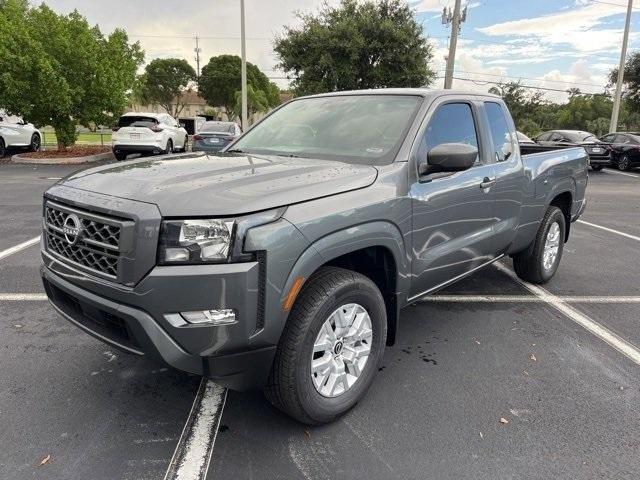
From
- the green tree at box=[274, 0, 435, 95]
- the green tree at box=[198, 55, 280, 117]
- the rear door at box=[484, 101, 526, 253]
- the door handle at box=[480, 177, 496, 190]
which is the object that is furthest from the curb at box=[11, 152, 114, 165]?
the green tree at box=[198, 55, 280, 117]

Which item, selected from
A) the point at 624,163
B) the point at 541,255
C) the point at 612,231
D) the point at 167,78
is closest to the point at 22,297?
the point at 541,255

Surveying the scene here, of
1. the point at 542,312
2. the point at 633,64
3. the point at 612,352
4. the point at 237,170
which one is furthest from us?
the point at 633,64

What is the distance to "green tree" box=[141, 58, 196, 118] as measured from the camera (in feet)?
244

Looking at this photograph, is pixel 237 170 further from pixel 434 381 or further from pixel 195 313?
pixel 434 381

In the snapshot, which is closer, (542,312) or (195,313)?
(195,313)

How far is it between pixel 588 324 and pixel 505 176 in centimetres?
147

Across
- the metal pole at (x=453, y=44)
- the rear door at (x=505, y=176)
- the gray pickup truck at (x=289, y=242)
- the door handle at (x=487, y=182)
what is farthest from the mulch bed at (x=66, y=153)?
the door handle at (x=487, y=182)

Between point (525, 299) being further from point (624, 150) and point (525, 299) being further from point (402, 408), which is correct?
point (624, 150)

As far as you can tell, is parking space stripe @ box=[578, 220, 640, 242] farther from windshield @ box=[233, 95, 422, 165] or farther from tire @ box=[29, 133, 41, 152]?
tire @ box=[29, 133, 41, 152]

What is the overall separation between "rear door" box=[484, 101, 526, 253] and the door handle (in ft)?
0.24

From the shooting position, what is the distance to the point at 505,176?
4152 mm

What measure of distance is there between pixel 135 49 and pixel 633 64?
2691 cm

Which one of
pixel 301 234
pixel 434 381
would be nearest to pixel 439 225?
pixel 434 381

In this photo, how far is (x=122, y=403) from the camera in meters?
3.01
